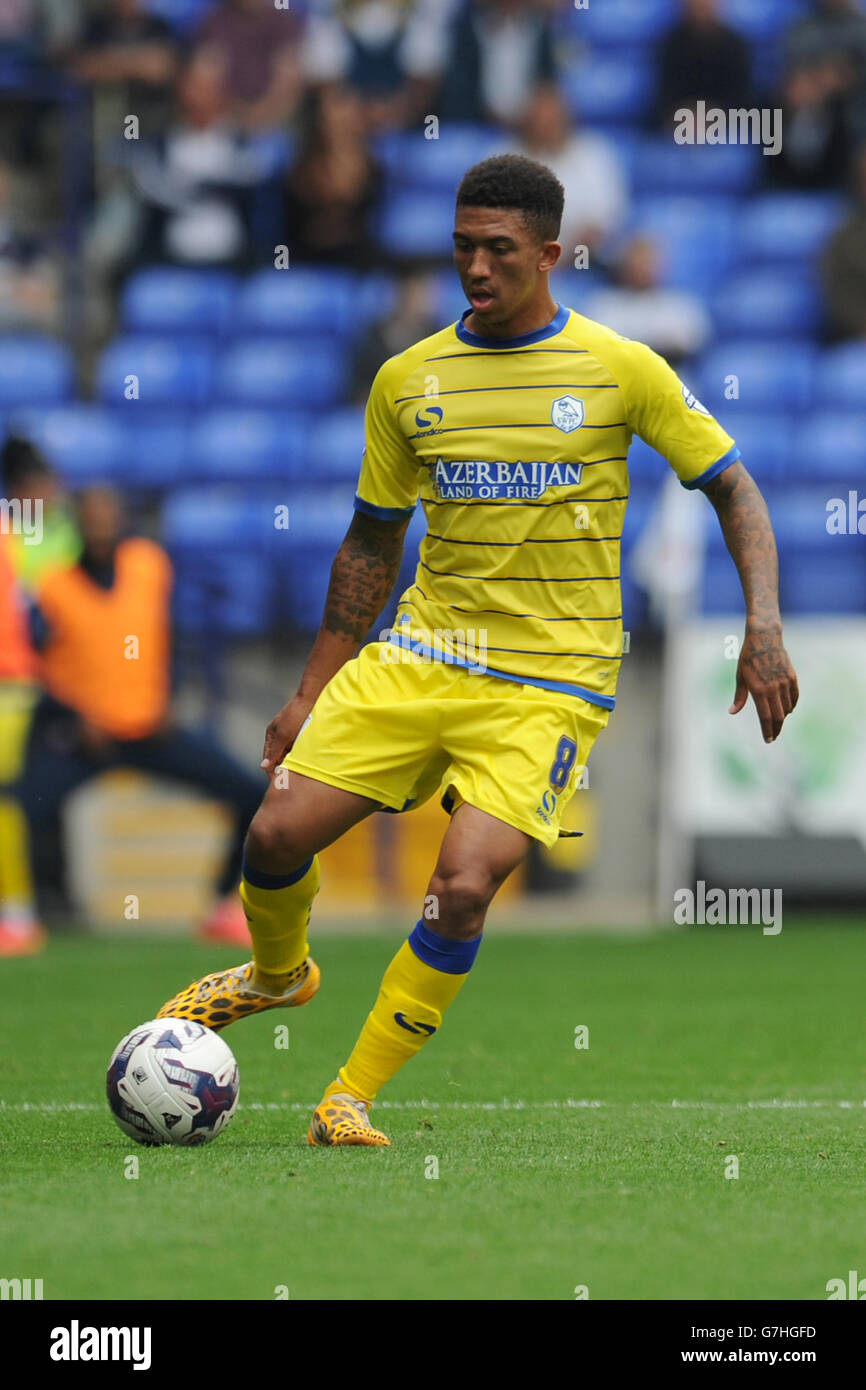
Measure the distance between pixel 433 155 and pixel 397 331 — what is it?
2849 millimetres

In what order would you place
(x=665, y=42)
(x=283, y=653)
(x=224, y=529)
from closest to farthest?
Result: (x=283, y=653), (x=224, y=529), (x=665, y=42)

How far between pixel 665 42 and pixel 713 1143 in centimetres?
1230

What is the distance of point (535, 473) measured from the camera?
545cm

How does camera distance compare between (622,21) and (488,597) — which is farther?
(622,21)

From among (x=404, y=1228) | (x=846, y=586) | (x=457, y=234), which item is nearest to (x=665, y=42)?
(x=846, y=586)

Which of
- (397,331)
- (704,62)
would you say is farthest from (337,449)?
(704,62)

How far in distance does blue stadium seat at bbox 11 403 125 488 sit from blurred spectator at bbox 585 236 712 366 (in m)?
3.29

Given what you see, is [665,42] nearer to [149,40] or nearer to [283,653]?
[149,40]

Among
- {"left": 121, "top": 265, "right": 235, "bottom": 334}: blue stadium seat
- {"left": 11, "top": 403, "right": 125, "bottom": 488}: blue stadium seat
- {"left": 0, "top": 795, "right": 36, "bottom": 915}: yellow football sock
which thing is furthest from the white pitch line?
{"left": 121, "top": 265, "right": 235, "bottom": 334}: blue stadium seat

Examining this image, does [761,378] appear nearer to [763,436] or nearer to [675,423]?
[763,436]

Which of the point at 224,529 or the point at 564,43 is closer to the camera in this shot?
the point at 224,529

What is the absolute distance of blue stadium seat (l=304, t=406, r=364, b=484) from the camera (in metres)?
14.2

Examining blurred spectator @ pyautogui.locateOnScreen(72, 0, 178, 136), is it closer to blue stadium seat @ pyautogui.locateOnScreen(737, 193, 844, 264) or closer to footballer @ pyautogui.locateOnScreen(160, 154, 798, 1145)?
blue stadium seat @ pyautogui.locateOnScreen(737, 193, 844, 264)

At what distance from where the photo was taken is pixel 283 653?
12.9 metres
